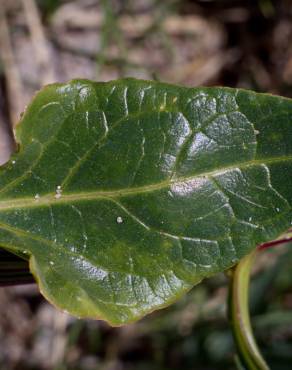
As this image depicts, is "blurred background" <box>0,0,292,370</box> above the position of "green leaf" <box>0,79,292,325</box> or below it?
below

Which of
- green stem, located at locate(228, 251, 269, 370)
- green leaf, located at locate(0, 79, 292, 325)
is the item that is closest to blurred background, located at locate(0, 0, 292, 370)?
green stem, located at locate(228, 251, 269, 370)

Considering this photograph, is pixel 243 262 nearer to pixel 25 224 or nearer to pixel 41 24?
pixel 25 224

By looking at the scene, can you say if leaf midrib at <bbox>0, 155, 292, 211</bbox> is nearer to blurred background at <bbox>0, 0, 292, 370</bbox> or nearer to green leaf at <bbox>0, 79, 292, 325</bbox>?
green leaf at <bbox>0, 79, 292, 325</bbox>

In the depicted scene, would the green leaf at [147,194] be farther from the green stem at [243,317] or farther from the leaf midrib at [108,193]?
the green stem at [243,317]

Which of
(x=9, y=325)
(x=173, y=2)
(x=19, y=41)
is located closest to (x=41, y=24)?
(x=19, y=41)

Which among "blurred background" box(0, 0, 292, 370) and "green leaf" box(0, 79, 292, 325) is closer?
"green leaf" box(0, 79, 292, 325)
